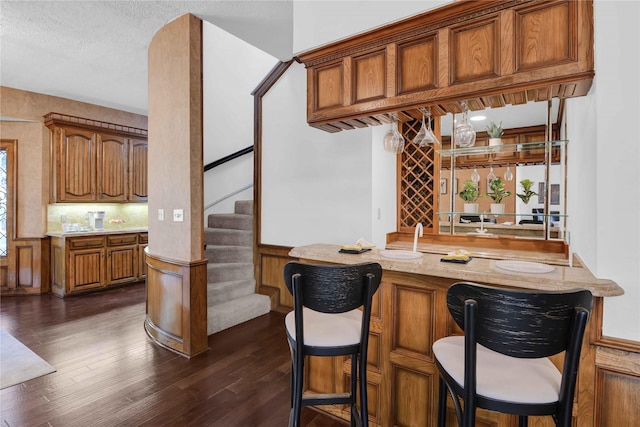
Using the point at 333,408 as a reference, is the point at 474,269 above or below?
above

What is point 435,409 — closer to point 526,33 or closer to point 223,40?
point 526,33

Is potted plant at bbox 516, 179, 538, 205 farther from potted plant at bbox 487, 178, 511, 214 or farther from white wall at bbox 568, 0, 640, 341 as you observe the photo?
white wall at bbox 568, 0, 640, 341

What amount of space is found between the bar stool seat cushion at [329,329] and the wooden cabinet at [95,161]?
17.2ft

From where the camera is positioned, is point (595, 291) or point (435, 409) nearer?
point (595, 291)

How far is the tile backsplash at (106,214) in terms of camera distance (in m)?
5.39

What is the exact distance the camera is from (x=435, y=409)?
1.79m

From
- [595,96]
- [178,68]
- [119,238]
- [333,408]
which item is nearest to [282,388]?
[333,408]

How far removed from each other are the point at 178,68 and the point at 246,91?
2.79 m

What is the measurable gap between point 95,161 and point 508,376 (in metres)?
6.32

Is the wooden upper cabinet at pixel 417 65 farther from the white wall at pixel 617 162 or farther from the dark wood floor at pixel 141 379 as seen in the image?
the dark wood floor at pixel 141 379

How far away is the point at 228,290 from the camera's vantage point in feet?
13.5

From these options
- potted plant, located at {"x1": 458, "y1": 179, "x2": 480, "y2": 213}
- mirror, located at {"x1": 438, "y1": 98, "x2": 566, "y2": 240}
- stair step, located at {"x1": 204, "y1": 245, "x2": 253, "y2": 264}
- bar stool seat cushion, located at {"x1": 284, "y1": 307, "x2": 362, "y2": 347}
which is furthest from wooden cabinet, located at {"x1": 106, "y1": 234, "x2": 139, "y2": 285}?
potted plant, located at {"x1": 458, "y1": 179, "x2": 480, "y2": 213}

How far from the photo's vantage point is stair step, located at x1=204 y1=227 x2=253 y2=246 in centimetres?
462

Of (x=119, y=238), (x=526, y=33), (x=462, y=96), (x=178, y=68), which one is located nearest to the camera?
(x=526, y=33)
